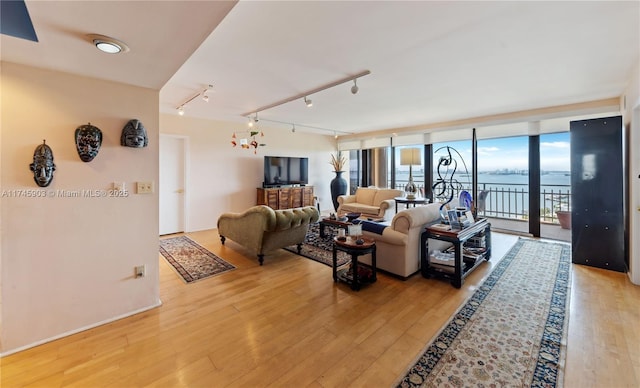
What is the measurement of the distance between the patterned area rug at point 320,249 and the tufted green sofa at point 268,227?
228 millimetres

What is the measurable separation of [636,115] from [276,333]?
15.1 feet

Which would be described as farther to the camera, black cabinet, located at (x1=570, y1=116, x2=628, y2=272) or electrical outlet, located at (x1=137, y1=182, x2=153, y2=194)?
black cabinet, located at (x1=570, y1=116, x2=628, y2=272)

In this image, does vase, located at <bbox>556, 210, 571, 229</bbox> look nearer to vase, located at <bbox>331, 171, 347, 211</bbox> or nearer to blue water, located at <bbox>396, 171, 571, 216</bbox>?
blue water, located at <bbox>396, 171, 571, 216</bbox>

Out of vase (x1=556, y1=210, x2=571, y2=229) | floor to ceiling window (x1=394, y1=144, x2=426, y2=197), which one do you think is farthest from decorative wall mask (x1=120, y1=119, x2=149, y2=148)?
vase (x1=556, y1=210, x2=571, y2=229)

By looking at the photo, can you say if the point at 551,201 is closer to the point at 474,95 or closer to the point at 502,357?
the point at 474,95

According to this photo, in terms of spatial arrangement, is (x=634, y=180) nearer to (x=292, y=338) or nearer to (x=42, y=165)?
(x=292, y=338)

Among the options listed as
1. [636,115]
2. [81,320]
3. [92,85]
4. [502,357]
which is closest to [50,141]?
[92,85]

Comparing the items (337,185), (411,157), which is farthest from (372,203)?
(337,185)

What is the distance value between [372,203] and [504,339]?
4.50 m

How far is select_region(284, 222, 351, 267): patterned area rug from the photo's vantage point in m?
3.89

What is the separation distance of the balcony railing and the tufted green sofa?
139 inches

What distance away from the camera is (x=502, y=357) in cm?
187

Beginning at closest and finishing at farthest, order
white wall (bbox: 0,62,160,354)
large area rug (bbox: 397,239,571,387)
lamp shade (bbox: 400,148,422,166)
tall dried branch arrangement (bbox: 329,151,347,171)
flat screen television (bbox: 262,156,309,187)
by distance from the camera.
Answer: large area rug (bbox: 397,239,571,387) < white wall (bbox: 0,62,160,354) < lamp shade (bbox: 400,148,422,166) < flat screen television (bbox: 262,156,309,187) < tall dried branch arrangement (bbox: 329,151,347,171)

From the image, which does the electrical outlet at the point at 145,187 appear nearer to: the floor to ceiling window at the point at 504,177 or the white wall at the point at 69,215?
the white wall at the point at 69,215
